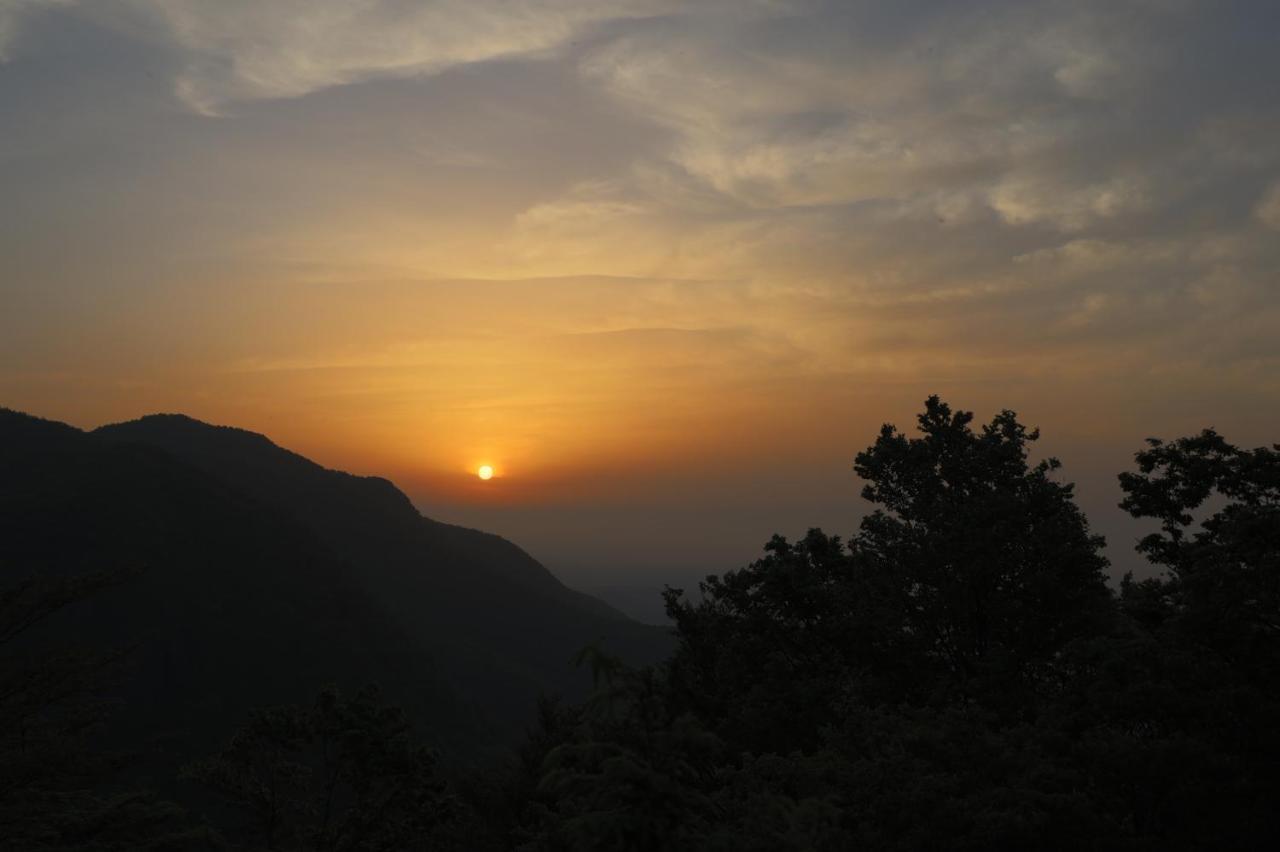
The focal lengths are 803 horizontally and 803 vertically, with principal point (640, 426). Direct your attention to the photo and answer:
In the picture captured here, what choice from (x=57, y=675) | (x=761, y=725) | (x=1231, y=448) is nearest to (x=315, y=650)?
(x=57, y=675)

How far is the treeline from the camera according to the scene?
35.1 ft

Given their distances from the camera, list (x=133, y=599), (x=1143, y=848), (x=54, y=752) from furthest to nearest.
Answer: (x=133, y=599)
(x=54, y=752)
(x=1143, y=848)

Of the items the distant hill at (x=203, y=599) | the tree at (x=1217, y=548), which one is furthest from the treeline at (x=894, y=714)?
the distant hill at (x=203, y=599)

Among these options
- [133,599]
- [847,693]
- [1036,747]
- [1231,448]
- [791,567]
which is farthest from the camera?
[133,599]

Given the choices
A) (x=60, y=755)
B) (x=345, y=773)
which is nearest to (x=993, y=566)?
(x=345, y=773)

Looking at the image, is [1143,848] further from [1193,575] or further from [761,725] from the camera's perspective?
[761,725]

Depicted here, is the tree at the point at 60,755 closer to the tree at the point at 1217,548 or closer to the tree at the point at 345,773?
the tree at the point at 345,773

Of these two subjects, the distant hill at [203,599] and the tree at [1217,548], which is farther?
the distant hill at [203,599]

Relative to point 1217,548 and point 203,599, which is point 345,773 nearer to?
point 1217,548

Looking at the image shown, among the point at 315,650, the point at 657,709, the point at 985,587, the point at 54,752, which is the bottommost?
the point at 315,650

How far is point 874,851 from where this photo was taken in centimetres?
1304

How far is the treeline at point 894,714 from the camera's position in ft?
35.1

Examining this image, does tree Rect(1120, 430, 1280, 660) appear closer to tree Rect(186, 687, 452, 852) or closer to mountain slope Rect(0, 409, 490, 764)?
tree Rect(186, 687, 452, 852)

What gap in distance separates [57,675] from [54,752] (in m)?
3.65
